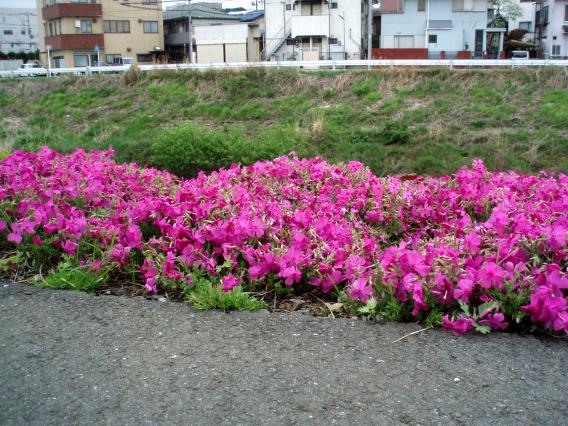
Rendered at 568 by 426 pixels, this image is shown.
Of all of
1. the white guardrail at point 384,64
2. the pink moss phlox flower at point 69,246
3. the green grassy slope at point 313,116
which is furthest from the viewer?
the white guardrail at point 384,64

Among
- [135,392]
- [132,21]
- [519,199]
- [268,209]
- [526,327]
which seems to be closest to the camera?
[135,392]

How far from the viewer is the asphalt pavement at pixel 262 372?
2312mm

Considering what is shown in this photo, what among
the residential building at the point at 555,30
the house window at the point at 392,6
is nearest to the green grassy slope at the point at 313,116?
the house window at the point at 392,6

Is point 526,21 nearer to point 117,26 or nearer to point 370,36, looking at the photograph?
point 370,36

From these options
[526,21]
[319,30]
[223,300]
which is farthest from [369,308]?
[526,21]

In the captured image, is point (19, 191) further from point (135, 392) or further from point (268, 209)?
point (135, 392)

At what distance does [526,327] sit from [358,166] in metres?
2.91

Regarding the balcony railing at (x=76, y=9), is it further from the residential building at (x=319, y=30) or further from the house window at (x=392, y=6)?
the house window at (x=392, y=6)

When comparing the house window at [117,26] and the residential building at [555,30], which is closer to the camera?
the residential building at [555,30]

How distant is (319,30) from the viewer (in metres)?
37.1

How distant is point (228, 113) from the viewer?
62.2 ft

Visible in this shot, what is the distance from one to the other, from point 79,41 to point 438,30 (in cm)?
2465

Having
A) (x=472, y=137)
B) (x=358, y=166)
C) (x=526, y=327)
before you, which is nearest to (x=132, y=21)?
(x=472, y=137)

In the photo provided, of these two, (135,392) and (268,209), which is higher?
(268,209)
